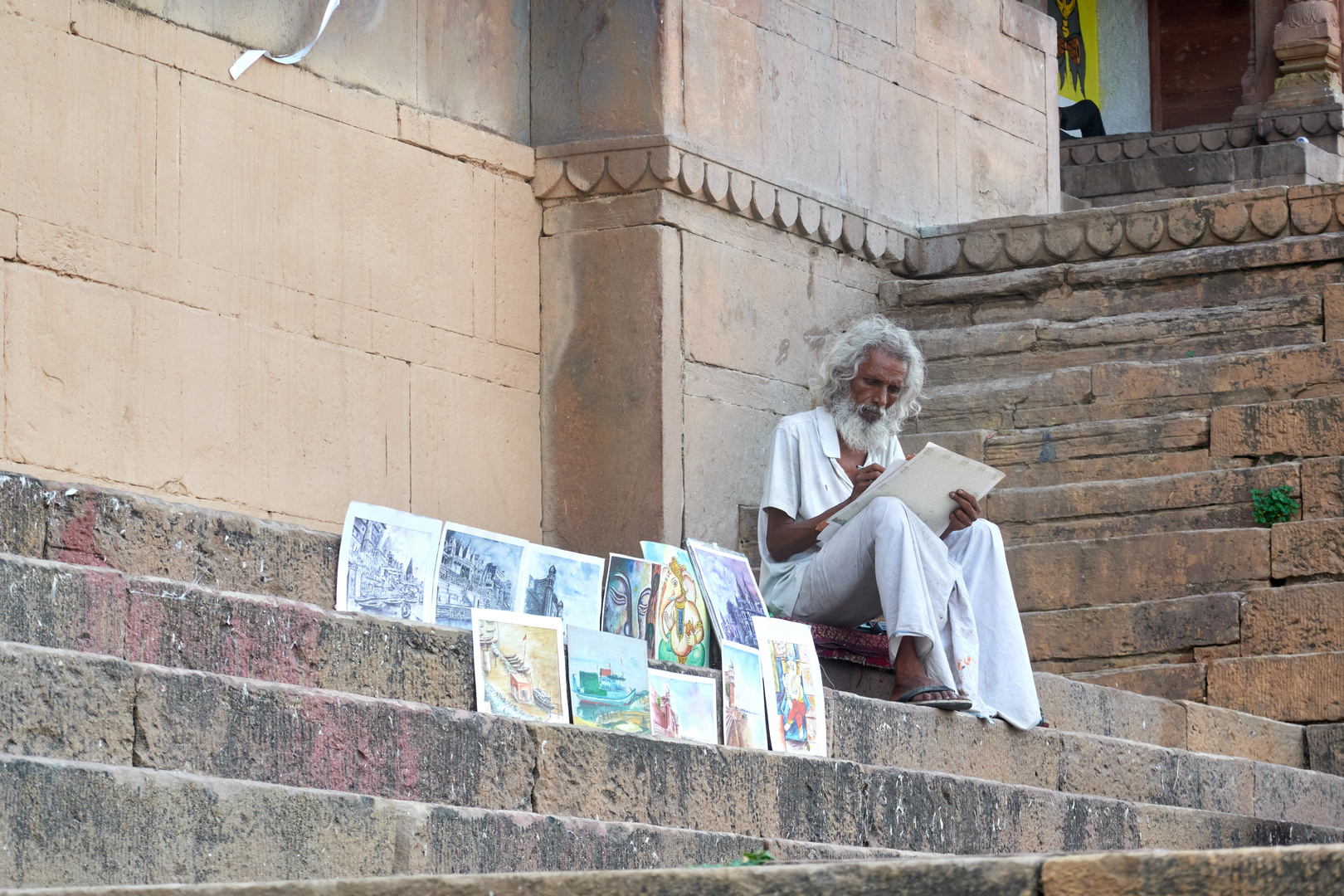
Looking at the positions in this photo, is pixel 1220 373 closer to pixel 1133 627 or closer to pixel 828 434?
pixel 1133 627

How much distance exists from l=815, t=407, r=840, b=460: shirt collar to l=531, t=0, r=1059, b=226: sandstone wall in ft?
5.33

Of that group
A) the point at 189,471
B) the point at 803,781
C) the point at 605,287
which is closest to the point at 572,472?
the point at 605,287

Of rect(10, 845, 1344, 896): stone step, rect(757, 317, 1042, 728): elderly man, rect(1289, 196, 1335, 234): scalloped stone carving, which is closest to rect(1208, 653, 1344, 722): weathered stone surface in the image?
rect(757, 317, 1042, 728): elderly man

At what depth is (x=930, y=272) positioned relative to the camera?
34.5ft

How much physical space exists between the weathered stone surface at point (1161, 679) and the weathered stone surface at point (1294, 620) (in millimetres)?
211

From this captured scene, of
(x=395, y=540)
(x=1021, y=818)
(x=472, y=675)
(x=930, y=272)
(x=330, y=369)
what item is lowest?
(x=1021, y=818)

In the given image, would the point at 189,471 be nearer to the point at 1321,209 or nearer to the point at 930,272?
the point at 930,272

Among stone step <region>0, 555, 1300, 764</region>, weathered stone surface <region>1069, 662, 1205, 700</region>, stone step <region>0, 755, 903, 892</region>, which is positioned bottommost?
stone step <region>0, 755, 903, 892</region>

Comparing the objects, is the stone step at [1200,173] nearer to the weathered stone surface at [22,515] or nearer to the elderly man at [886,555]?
the elderly man at [886,555]

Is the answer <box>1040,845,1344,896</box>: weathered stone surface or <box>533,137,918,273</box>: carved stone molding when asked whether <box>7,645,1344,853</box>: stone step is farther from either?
<box>533,137,918,273</box>: carved stone molding

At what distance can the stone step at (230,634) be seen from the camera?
181 inches

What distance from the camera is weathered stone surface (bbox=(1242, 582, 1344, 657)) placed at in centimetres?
834

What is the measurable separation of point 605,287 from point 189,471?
210cm

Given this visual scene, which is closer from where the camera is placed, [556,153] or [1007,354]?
[556,153]
